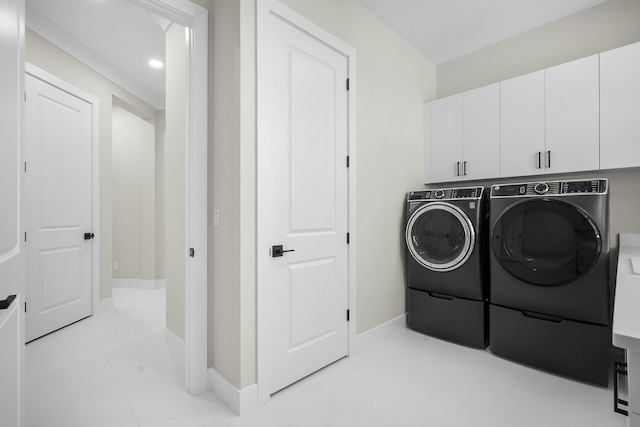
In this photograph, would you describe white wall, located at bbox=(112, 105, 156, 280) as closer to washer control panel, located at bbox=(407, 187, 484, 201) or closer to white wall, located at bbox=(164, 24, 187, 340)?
white wall, located at bbox=(164, 24, 187, 340)

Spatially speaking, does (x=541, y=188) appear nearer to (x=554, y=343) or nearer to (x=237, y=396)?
(x=554, y=343)

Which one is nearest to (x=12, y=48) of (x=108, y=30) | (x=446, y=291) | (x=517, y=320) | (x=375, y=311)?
(x=108, y=30)

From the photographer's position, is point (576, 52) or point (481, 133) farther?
point (481, 133)

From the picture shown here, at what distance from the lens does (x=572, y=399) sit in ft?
5.70

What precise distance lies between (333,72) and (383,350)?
7.08 ft

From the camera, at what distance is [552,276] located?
6.55 feet

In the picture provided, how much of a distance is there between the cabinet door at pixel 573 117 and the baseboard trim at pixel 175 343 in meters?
3.20

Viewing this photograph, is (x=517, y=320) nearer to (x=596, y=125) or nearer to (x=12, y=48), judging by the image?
(x=596, y=125)

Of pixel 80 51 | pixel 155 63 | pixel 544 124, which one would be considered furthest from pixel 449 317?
pixel 80 51

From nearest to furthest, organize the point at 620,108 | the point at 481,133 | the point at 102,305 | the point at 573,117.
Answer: the point at 620,108 → the point at 573,117 → the point at 481,133 → the point at 102,305

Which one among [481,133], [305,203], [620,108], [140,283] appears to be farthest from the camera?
[140,283]

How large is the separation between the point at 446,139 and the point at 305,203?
5.89ft

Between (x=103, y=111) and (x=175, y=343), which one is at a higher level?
(x=103, y=111)

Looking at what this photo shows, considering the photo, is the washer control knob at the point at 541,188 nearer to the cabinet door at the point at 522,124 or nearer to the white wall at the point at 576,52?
the cabinet door at the point at 522,124
